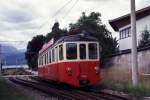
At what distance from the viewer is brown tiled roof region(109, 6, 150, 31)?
4491cm

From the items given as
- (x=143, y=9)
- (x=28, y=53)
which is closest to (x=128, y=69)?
(x=143, y=9)

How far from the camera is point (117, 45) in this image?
55656 mm

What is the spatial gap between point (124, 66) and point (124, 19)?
12256 millimetres

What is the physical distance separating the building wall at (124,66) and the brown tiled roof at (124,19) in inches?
216

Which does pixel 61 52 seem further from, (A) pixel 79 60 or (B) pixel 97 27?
(B) pixel 97 27

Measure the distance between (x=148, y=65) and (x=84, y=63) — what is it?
36.8ft

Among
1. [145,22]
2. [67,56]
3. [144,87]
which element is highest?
[145,22]

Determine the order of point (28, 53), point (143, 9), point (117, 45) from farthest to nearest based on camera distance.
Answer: point (28, 53)
point (117, 45)
point (143, 9)

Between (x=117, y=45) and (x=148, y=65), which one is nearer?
(x=148, y=65)

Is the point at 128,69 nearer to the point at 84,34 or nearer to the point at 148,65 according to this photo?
the point at 148,65

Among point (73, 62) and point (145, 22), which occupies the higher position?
point (145, 22)

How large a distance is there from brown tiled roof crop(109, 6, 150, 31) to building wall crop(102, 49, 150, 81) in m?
5.49

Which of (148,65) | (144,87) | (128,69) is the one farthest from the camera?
(128,69)

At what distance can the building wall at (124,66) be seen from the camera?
108ft
